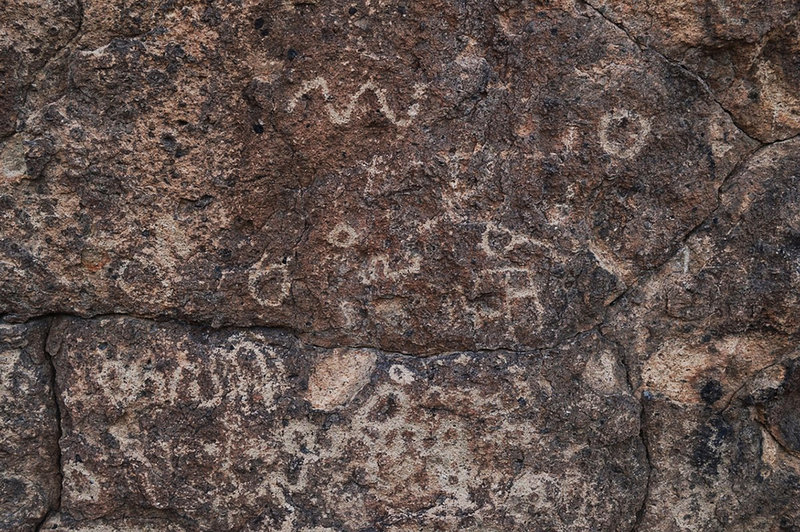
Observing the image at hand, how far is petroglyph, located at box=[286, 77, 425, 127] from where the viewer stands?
1094 mm

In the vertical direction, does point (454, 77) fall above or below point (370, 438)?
above

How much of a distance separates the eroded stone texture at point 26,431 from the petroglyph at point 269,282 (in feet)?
1.11

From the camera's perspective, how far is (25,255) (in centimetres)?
112

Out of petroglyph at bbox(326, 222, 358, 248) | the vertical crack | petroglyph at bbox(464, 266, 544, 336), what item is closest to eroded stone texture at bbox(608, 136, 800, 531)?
petroglyph at bbox(464, 266, 544, 336)

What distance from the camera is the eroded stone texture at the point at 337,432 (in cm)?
116

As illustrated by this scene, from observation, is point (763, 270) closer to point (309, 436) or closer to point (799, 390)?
point (799, 390)

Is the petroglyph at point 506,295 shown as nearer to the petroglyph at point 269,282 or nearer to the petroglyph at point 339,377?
the petroglyph at point 339,377

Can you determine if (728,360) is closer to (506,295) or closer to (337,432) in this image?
(506,295)

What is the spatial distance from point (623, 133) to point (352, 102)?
16.1 inches

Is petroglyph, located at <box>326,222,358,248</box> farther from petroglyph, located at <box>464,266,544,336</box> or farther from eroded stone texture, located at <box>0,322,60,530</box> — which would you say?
eroded stone texture, located at <box>0,322,60,530</box>

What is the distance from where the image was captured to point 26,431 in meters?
1.18

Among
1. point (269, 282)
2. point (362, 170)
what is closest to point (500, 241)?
point (362, 170)

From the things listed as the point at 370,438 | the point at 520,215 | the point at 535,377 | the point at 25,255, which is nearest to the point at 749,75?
the point at 520,215

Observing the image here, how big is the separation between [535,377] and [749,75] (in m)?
0.56
